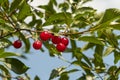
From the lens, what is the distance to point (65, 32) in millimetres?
3064

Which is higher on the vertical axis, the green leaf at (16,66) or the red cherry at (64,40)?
the red cherry at (64,40)

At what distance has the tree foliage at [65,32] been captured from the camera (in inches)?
116

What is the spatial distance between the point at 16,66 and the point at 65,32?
1.74 ft

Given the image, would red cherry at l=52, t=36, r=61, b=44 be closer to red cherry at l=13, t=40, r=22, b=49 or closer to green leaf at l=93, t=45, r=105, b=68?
red cherry at l=13, t=40, r=22, b=49

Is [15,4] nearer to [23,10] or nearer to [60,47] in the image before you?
[23,10]

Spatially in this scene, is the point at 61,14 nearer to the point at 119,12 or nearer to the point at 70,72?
the point at 119,12

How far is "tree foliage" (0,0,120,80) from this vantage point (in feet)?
9.64

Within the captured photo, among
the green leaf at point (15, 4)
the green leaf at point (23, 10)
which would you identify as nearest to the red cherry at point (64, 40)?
the green leaf at point (23, 10)

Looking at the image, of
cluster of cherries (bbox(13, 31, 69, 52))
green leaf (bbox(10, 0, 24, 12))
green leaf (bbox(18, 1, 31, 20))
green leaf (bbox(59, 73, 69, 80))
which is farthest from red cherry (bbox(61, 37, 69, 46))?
green leaf (bbox(59, 73, 69, 80))

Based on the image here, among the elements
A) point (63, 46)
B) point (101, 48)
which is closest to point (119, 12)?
point (63, 46)

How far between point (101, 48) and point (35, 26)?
87 cm

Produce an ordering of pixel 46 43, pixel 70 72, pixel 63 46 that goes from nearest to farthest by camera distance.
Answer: pixel 63 46 → pixel 46 43 → pixel 70 72

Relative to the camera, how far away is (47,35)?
3.15 m

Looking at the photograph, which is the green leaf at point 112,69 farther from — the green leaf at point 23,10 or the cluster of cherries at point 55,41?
the green leaf at point 23,10
